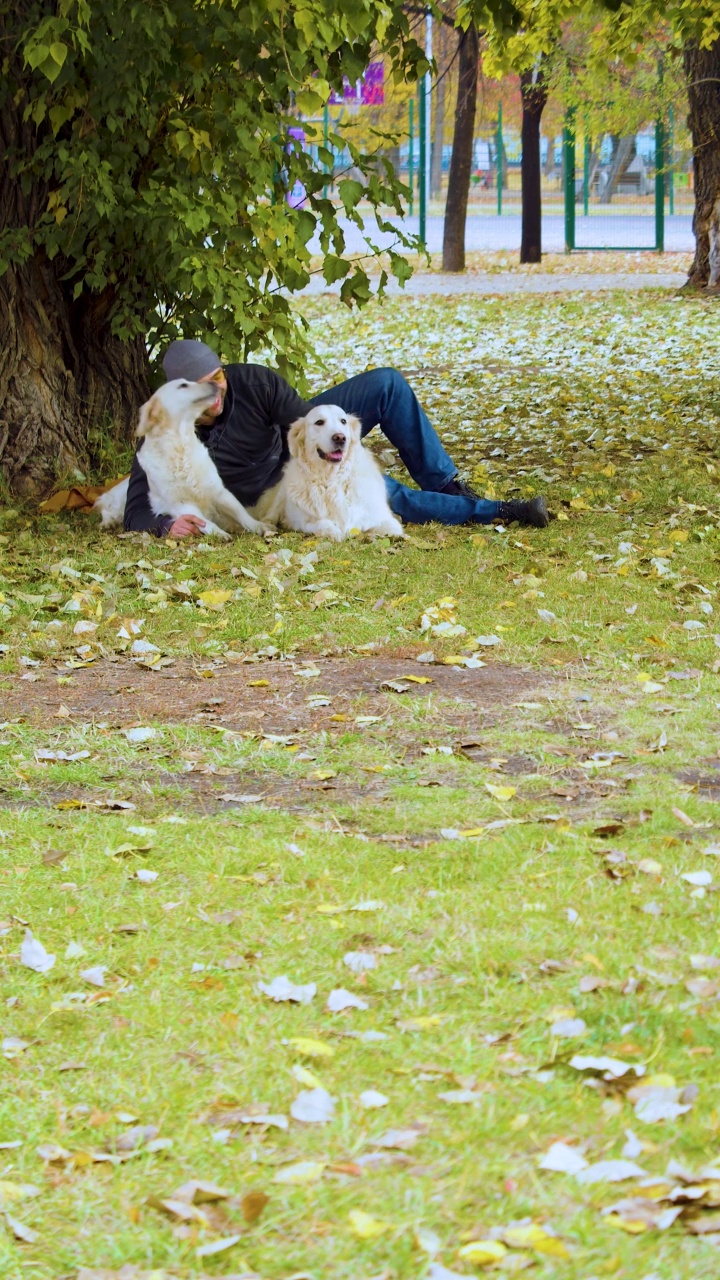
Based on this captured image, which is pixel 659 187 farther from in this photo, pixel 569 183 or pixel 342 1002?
pixel 342 1002

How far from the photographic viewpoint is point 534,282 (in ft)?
81.7

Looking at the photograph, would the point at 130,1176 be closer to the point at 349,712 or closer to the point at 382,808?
the point at 382,808

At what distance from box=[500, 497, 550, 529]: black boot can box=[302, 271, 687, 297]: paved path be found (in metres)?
15.5

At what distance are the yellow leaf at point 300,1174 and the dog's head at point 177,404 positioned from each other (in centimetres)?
565

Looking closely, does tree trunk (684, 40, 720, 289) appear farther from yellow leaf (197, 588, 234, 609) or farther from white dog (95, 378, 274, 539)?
yellow leaf (197, 588, 234, 609)

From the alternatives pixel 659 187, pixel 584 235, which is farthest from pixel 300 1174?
pixel 584 235

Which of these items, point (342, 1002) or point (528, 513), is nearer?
point (342, 1002)

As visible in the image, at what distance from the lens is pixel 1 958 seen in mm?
3578

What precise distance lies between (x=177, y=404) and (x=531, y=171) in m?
20.7

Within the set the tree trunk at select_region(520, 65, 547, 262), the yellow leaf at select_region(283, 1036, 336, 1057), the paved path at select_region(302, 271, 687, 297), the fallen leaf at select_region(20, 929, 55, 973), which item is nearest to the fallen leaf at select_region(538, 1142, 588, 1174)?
the yellow leaf at select_region(283, 1036, 336, 1057)

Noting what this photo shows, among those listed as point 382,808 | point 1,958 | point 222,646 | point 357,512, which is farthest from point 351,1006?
point 357,512

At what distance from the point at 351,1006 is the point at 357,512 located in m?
5.01

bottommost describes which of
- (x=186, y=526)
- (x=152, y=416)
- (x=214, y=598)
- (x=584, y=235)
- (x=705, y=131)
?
(x=214, y=598)

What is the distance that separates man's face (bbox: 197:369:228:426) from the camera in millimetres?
7785
